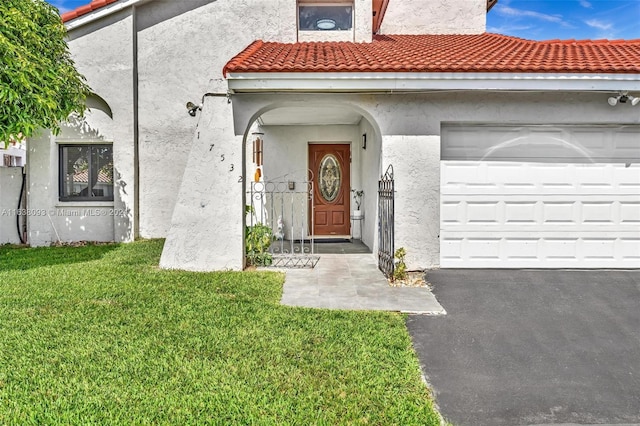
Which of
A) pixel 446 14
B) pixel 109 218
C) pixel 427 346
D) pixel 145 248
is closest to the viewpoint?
pixel 427 346

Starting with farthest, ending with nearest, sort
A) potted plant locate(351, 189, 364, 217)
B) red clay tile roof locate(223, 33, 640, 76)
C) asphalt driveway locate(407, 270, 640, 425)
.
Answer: potted plant locate(351, 189, 364, 217) → red clay tile roof locate(223, 33, 640, 76) → asphalt driveway locate(407, 270, 640, 425)

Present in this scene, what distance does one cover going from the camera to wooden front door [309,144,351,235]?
39.4 feet

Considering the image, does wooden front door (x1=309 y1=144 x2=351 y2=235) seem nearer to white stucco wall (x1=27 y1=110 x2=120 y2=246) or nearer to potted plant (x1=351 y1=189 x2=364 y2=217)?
potted plant (x1=351 y1=189 x2=364 y2=217)

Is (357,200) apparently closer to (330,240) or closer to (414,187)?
(330,240)

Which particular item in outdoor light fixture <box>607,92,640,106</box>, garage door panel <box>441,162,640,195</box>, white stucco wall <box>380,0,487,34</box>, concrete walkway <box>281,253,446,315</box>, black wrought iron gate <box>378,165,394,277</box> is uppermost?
white stucco wall <box>380,0,487,34</box>

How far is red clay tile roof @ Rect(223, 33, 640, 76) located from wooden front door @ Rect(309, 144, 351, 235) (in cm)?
305

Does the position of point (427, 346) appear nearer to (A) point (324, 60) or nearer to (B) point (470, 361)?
(B) point (470, 361)

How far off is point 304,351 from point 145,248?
708cm

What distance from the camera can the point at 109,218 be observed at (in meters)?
11.2

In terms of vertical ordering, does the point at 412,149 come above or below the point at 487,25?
below

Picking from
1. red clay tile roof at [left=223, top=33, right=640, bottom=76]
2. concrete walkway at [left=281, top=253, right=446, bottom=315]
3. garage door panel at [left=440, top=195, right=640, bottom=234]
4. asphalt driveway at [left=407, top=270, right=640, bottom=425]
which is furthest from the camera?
garage door panel at [left=440, top=195, right=640, bottom=234]

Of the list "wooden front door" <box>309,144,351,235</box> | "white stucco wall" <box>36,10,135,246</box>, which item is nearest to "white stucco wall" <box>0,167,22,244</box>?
"white stucco wall" <box>36,10,135,246</box>

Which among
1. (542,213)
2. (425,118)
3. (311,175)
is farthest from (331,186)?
(542,213)

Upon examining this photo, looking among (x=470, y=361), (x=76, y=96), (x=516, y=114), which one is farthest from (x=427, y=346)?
(x=76, y=96)
